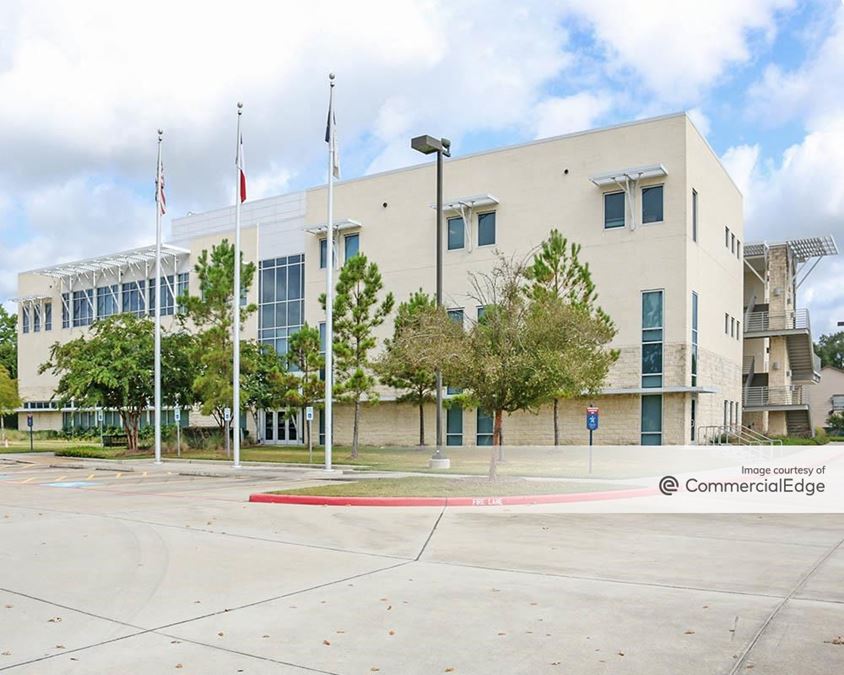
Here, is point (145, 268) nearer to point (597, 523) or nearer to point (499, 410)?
point (499, 410)

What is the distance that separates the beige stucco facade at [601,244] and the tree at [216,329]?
29.6 ft

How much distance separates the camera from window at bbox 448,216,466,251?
42750 mm

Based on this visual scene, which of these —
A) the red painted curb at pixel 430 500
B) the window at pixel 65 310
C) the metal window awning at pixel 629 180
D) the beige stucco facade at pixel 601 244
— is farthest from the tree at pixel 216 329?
the window at pixel 65 310

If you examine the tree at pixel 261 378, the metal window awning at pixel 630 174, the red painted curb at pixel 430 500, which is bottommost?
the red painted curb at pixel 430 500

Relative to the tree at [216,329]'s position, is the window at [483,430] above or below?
below

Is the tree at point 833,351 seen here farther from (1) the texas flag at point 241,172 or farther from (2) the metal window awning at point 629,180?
(1) the texas flag at point 241,172

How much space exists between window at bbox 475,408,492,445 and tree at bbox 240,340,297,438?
9.73 meters

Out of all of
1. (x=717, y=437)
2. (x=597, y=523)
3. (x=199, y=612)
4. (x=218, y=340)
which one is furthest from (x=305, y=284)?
(x=199, y=612)

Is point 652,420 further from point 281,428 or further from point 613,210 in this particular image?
point 281,428

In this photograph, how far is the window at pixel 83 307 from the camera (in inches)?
2591

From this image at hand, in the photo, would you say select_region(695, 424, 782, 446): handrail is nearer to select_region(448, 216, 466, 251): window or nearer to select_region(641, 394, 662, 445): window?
select_region(641, 394, 662, 445): window

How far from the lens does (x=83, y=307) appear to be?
66562 mm

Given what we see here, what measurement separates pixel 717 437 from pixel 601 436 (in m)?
5.89

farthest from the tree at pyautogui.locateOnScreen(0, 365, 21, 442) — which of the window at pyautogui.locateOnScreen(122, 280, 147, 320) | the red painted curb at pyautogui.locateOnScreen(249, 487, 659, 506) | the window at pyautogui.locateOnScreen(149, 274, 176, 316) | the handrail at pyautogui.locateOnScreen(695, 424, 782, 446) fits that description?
the handrail at pyautogui.locateOnScreen(695, 424, 782, 446)
